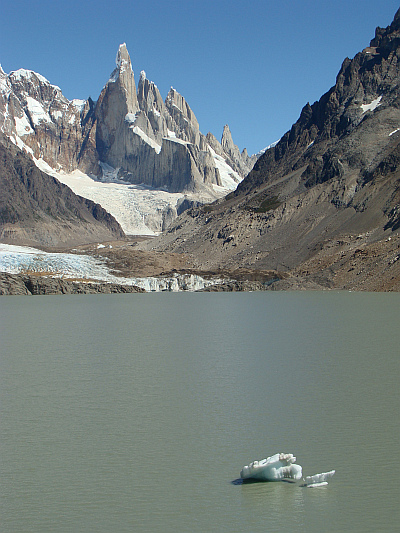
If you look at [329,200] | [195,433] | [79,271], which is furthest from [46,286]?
[195,433]

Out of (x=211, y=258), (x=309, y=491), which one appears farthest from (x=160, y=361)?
(x=211, y=258)

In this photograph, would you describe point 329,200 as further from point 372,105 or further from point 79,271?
point 79,271

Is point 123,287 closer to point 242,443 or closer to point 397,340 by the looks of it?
point 397,340

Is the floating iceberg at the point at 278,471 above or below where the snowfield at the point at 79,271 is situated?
below

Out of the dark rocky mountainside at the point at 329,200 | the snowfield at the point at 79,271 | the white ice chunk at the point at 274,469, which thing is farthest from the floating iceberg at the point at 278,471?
the snowfield at the point at 79,271

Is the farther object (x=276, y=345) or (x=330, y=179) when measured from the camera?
(x=330, y=179)

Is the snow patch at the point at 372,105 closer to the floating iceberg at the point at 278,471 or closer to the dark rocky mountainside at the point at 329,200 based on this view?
the dark rocky mountainside at the point at 329,200
